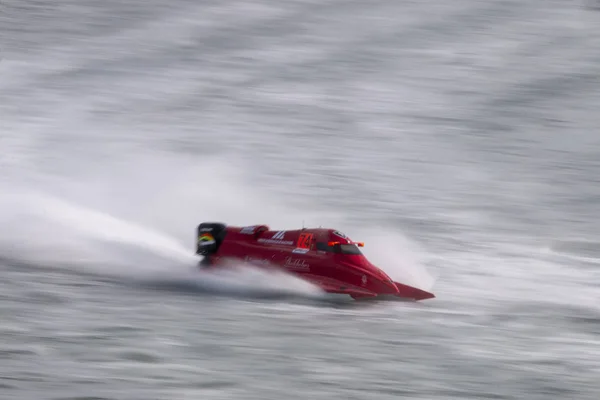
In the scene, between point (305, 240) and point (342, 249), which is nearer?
point (342, 249)

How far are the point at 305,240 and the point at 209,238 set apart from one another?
1.54m

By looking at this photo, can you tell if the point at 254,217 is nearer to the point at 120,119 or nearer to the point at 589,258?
the point at 589,258

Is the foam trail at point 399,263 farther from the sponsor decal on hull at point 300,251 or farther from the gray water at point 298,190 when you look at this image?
the sponsor decal on hull at point 300,251

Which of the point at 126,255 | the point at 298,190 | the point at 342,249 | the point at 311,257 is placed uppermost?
the point at 298,190

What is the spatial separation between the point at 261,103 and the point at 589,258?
44.1ft

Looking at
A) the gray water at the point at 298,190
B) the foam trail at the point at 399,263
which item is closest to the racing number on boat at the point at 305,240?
the gray water at the point at 298,190

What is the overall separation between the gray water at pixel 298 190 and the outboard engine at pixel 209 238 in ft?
1.71

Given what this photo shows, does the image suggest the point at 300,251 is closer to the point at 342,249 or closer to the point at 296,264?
the point at 296,264

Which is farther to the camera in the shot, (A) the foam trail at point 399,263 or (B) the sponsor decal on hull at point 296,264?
(A) the foam trail at point 399,263

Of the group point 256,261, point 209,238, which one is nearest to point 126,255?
point 209,238

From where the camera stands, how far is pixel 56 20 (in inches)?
1329

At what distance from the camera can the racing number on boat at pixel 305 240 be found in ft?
37.3

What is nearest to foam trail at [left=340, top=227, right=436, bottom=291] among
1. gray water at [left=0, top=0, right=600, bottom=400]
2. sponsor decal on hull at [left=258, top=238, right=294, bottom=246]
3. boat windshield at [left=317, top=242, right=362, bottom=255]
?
gray water at [left=0, top=0, right=600, bottom=400]

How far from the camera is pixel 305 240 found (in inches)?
450
